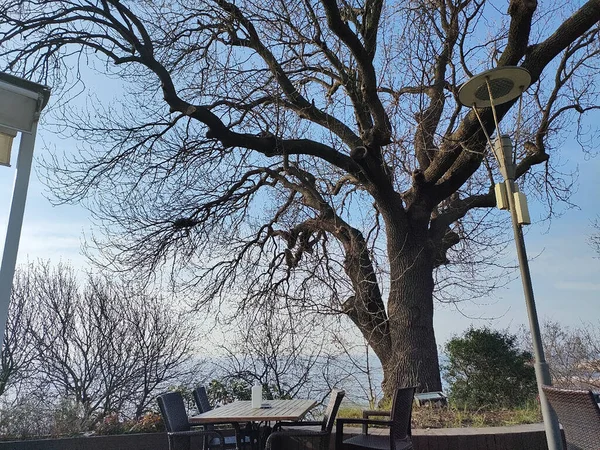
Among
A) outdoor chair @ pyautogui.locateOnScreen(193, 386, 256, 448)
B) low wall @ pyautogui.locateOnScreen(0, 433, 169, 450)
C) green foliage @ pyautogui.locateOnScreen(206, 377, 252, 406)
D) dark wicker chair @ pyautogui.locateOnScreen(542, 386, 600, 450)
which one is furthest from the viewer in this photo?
green foliage @ pyautogui.locateOnScreen(206, 377, 252, 406)

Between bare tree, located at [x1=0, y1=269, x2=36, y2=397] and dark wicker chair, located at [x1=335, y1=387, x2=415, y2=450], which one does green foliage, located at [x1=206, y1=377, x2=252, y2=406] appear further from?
dark wicker chair, located at [x1=335, y1=387, x2=415, y2=450]

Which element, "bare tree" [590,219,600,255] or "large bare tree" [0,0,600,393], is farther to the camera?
"bare tree" [590,219,600,255]

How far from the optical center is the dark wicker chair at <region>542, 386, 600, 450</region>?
2.63 m

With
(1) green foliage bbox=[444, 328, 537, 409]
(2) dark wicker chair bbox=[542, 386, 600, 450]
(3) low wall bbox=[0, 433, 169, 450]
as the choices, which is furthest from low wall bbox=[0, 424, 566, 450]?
(1) green foliage bbox=[444, 328, 537, 409]

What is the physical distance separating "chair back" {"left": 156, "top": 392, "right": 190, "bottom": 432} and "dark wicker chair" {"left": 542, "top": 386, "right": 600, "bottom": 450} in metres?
2.88

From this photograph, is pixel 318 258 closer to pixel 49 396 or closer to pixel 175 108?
pixel 175 108

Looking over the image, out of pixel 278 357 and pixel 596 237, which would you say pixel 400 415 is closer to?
pixel 278 357

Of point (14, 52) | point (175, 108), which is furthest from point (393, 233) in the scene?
point (14, 52)

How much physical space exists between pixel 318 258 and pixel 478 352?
11.0 feet

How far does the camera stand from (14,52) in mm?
6203

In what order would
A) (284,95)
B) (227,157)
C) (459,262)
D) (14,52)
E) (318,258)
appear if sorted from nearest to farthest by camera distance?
(14,52)
(284,95)
(227,157)
(318,258)
(459,262)

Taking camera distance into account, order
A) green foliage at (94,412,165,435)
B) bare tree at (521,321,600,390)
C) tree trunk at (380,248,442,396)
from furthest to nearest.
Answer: bare tree at (521,321,600,390)
tree trunk at (380,248,442,396)
green foliage at (94,412,165,435)

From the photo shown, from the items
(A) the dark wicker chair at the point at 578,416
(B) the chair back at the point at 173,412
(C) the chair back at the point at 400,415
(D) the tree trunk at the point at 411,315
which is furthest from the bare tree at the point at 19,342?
(A) the dark wicker chair at the point at 578,416

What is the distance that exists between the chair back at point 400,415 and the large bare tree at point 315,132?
307 cm
